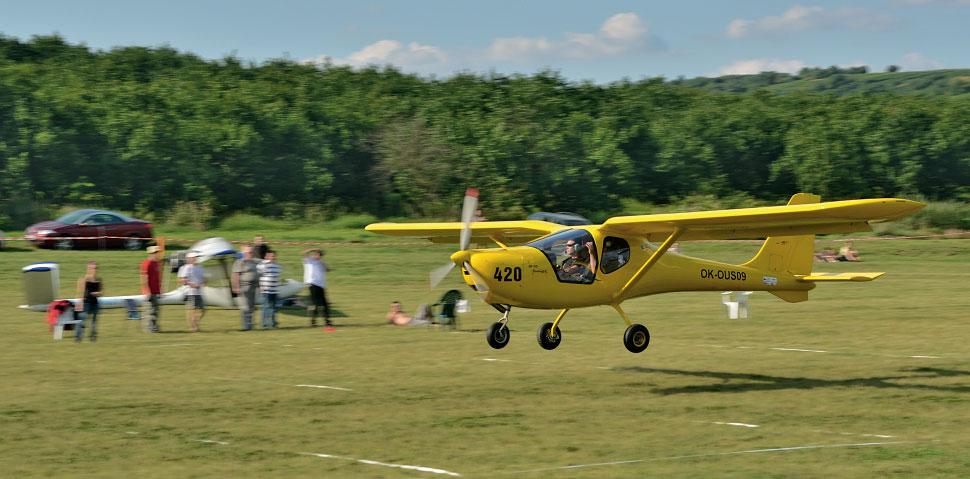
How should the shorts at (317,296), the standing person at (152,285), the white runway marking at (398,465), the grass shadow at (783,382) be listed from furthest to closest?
1. the shorts at (317,296)
2. the standing person at (152,285)
3. the grass shadow at (783,382)
4. the white runway marking at (398,465)

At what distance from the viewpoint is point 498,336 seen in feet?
60.8

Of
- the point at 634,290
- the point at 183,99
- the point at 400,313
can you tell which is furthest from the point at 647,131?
the point at 634,290

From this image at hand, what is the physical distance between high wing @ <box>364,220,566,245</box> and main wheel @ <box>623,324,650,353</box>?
222cm

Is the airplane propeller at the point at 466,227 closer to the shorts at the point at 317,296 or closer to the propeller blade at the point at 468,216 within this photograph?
the propeller blade at the point at 468,216

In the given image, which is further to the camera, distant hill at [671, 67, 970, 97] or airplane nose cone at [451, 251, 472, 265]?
distant hill at [671, 67, 970, 97]

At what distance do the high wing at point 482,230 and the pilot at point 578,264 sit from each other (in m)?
1.86

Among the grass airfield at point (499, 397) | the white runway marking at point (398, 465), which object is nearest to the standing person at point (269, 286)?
the grass airfield at point (499, 397)

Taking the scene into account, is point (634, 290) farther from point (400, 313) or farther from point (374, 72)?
point (374, 72)

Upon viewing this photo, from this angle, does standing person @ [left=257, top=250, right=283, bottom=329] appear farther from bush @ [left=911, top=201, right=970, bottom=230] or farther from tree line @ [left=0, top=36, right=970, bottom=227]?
bush @ [left=911, top=201, right=970, bottom=230]

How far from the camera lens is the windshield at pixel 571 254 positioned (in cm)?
1762

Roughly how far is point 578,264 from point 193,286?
10266mm

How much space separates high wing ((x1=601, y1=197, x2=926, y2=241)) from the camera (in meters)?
15.8

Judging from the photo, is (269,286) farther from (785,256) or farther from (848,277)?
(848,277)

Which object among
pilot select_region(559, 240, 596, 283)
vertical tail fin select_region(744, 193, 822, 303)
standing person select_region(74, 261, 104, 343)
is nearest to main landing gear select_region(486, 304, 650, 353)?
pilot select_region(559, 240, 596, 283)
